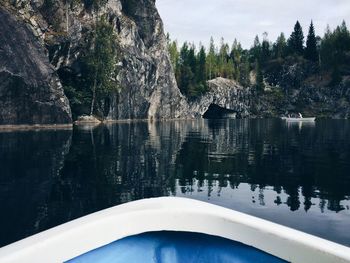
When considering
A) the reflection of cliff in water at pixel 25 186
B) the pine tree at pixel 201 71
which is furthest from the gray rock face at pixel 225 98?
the reflection of cliff in water at pixel 25 186

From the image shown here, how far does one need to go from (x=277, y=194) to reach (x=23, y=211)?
9.18 metres

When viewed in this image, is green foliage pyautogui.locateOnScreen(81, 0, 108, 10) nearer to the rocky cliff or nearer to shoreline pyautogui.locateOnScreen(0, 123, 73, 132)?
the rocky cliff

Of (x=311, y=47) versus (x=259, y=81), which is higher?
(x=311, y=47)

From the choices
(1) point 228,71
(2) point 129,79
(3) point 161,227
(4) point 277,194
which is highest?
(1) point 228,71

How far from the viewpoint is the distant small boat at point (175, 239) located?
294 centimetres

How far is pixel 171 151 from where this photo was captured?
2783 centimetres

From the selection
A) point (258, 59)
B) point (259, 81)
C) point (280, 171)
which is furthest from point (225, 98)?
point (280, 171)

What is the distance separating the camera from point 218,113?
140 metres

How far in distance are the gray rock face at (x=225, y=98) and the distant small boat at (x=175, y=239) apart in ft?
377

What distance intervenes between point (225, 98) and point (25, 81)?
292ft

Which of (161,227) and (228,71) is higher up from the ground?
(228,71)

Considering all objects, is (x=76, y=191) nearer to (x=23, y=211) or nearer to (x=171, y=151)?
(x=23, y=211)

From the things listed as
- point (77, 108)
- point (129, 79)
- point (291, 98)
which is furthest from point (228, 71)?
point (77, 108)

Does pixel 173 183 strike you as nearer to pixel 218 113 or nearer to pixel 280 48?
pixel 218 113
